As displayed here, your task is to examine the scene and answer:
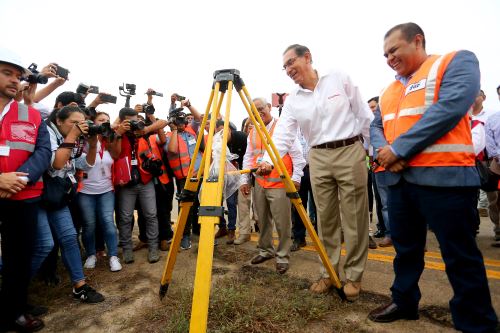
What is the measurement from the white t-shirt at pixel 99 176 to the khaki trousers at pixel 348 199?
2.73 m

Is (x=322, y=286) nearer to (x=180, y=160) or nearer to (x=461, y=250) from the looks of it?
(x=461, y=250)

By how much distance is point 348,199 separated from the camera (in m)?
2.81

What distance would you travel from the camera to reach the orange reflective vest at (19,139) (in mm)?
2389

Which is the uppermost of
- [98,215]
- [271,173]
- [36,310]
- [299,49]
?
[299,49]

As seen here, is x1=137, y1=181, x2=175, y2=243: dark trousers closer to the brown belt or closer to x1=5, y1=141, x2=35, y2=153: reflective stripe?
x1=5, y1=141, x2=35, y2=153: reflective stripe

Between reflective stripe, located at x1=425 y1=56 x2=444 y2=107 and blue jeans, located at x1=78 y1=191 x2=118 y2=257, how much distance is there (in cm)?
368

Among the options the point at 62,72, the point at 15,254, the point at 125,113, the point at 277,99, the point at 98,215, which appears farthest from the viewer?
the point at 277,99

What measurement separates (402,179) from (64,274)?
391 centimetres

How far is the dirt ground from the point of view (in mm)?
2277

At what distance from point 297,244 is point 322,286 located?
65.4 inches

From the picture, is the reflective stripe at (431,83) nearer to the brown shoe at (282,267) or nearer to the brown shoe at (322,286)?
the brown shoe at (322,286)

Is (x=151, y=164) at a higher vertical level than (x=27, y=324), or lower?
higher

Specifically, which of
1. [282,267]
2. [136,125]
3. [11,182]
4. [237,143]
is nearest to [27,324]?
[11,182]

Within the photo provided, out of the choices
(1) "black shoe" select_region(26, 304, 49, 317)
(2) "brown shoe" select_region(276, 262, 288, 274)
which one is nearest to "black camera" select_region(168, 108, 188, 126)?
(2) "brown shoe" select_region(276, 262, 288, 274)
